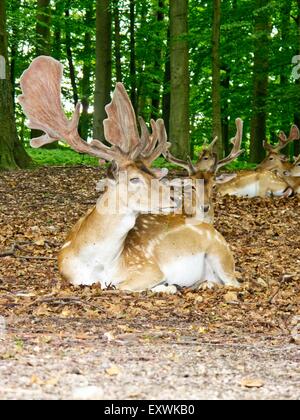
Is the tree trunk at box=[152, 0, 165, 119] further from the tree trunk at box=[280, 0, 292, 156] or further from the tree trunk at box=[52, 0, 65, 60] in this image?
the tree trunk at box=[280, 0, 292, 156]

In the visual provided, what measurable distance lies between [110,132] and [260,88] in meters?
12.4

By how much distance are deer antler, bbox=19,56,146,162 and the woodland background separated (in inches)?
224

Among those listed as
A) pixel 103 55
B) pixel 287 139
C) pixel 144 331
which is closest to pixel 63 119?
pixel 144 331

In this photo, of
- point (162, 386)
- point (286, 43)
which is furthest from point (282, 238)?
point (286, 43)

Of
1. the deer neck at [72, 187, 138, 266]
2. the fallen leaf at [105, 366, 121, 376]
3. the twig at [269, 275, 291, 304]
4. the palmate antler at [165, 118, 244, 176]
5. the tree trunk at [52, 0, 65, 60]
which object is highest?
the tree trunk at [52, 0, 65, 60]

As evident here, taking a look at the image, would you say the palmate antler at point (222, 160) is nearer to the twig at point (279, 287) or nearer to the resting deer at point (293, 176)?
the twig at point (279, 287)

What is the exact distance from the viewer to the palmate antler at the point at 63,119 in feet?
20.4

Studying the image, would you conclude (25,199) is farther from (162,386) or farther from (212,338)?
(162,386)

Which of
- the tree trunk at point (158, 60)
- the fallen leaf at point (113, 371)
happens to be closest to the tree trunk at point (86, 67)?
the tree trunk at point (158, 60)

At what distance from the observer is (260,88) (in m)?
18.3

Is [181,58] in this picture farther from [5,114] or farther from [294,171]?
[5,114]

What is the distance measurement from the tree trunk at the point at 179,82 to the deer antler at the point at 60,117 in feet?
23.1

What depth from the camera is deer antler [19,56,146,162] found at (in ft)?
20.4

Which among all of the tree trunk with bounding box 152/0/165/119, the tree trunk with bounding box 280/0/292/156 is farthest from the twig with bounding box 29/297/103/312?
the tree trunk with bounding box 152/0/165/119
